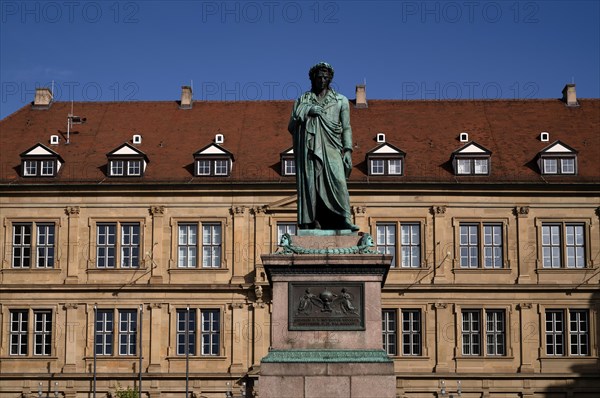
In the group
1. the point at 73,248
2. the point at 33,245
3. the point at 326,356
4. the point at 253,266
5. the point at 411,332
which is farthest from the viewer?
the point at 33,245

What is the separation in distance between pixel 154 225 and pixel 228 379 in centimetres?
723

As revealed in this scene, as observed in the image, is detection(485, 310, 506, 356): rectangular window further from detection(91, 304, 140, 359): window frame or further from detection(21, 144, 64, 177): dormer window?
detection(21, 144, 64, 177): dormer window

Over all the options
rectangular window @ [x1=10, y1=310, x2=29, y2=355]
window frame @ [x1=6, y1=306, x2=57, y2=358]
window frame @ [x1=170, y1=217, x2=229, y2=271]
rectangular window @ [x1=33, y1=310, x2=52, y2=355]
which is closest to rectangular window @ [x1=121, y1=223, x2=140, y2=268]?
window frame @ [x1=170, y1=217, x2=229, y2=271]

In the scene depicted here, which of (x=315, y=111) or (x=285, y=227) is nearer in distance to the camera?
(x=315, y=111)

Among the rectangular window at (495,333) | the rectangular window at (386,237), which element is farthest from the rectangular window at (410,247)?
the rectangular window at (495,333)

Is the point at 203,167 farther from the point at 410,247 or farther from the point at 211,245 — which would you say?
the point at 410,247

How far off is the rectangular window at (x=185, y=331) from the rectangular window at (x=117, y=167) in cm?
643

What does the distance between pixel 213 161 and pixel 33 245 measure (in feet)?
27.7

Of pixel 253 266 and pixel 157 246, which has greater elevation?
pixel 157 246

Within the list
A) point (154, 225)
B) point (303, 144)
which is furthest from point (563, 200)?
point (303, 144)

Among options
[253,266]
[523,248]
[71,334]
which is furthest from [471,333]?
[71,334]

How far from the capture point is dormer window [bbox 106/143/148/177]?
164ft

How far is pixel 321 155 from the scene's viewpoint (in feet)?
57.8

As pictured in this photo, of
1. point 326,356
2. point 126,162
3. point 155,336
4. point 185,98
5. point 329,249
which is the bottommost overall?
point 155,336
